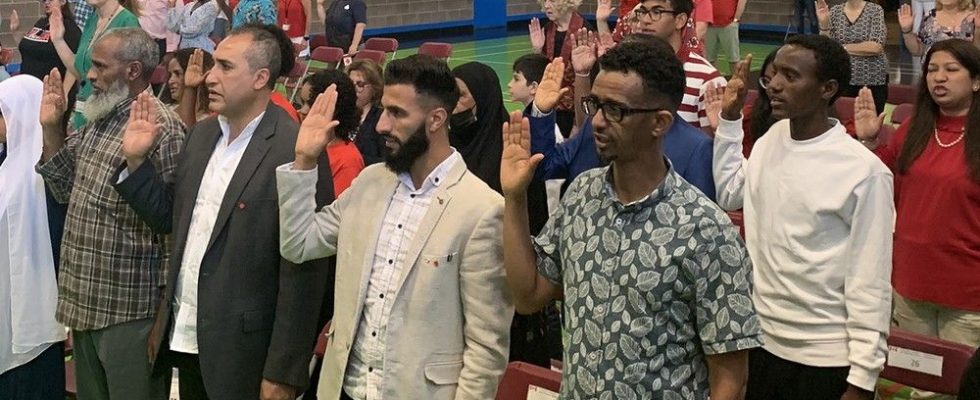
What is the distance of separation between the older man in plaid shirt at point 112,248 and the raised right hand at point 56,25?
5.44 m

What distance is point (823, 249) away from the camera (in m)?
3.24

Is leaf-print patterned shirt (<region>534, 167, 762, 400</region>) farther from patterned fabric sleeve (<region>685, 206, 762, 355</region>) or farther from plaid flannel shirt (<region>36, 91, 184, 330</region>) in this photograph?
plaid flannel shirt (<region>36, 91, 184, 330</region>)

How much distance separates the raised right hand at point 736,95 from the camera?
3.82m

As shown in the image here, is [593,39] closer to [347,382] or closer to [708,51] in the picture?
[347,382]

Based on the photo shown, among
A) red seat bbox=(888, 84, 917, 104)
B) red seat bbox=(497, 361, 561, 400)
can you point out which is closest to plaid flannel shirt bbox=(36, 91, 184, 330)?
red seat bbox=(497, 361, 561, 400)

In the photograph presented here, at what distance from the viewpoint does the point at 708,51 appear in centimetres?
1298

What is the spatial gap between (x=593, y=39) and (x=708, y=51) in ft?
27.3

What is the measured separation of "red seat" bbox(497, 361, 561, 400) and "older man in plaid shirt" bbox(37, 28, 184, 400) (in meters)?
1.27

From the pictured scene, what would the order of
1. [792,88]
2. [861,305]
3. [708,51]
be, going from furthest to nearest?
[708,51] → [792,88] → [861,305]

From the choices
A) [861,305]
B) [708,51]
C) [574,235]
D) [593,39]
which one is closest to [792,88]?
[861,305]

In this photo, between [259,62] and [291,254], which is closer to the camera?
[291,254]

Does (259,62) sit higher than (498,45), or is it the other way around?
(259,62)

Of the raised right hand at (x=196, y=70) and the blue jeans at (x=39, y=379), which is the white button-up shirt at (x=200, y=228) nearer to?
the blue jeans at (x=39, y=379)

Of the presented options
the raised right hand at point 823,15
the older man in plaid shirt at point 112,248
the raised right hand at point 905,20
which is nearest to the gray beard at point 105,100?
the older man in plaid shirt at point 112,248
